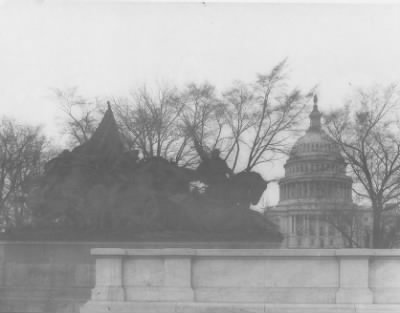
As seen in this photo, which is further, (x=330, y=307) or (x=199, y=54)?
(x=199, y=54)

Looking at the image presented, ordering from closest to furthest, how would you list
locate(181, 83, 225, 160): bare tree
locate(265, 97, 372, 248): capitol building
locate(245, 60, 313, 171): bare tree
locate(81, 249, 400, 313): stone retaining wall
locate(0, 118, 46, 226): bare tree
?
locate(81, 249, 400, 313): stone retaining wall → locate(265, 97, 372, 248): capitol building → locate(245, 60, 313, 171): bare tree → locate(181, 83, 225, 160): bare tree → locate(0, 118, 46, 226): bare tree

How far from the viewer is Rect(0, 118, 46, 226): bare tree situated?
9.69 m

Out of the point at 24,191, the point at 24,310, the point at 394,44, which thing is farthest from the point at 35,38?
the point at 394,44

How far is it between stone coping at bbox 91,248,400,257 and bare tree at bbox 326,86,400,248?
118 centimetres

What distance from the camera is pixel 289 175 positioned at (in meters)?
9.27

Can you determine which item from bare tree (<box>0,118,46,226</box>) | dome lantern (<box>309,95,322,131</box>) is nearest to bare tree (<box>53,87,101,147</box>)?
bare tree (<box>0,118,46,226</box>)

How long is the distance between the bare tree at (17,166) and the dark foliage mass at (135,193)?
9.9 inches

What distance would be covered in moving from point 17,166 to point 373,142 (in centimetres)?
739

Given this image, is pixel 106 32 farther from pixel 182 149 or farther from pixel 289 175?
pixel 289 175

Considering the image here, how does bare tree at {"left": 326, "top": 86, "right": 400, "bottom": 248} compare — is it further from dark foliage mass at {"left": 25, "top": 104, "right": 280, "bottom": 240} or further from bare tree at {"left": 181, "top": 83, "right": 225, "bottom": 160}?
bare tree at {"left": 181, "top": 83, "right": 225, "bottom": 160}

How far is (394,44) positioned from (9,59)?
7.69 m

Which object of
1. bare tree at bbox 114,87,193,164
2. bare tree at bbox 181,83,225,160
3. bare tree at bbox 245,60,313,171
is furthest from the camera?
bare tree at bbox 114,87,193,164

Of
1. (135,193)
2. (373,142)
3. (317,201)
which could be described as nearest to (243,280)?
(317,201)

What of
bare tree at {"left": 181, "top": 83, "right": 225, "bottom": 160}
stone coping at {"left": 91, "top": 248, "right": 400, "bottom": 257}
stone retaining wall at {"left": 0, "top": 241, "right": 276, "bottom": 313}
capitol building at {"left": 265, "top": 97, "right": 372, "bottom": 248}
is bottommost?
stone retaining wall at {"left": 0, "top": 241, "right": 276, "bottom": 313}
